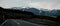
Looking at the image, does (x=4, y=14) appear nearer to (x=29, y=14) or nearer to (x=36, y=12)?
(x=29, y=14)

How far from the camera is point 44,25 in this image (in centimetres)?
574

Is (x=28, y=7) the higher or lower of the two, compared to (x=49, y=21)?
higher

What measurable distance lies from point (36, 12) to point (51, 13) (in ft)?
3.03

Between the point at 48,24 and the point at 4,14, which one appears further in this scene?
the point at 4,14

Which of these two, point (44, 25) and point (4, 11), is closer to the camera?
point (44, 25)

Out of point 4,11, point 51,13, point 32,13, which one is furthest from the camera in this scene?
point 4,11

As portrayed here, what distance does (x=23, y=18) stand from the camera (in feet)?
23.1

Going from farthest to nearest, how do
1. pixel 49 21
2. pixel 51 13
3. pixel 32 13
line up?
pixel 32 13, pixel 49 21, pixel 51 13

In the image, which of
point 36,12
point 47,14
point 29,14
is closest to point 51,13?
point 47,14

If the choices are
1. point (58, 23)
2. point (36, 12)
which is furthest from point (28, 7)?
point (58, 23)

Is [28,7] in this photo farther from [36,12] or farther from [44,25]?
[44,25]

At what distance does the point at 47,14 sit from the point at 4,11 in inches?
102

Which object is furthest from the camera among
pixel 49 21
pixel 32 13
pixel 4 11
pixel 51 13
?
pixel 4 11

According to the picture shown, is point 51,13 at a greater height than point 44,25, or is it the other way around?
point 51,13
